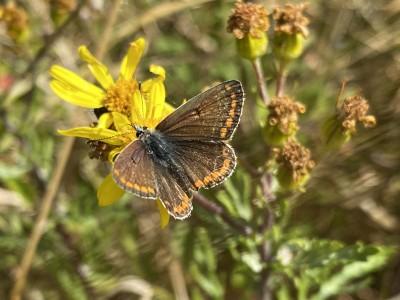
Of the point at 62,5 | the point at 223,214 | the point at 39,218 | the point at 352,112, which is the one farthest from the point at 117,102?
the point at 62,5

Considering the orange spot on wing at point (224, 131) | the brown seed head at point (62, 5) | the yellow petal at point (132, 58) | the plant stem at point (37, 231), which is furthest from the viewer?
the brown seed head at point (62, 5)

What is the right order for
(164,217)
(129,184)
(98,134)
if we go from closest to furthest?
(129,184) < (164,217) < (98,134)

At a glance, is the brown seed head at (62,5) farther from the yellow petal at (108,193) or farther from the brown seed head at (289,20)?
the yellow petal at (108,193)

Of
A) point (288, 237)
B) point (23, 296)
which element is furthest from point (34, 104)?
point (288, 237)

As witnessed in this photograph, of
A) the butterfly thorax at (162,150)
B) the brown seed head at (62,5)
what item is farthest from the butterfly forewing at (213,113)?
the brown seed head at (62,5)

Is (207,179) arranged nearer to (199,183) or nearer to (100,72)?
(199,183)

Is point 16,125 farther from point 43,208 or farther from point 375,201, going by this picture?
point 375,201

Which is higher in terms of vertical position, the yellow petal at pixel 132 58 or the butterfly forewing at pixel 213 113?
the yellow petal at pixel 132 58
